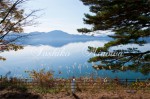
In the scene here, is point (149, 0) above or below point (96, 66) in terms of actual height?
above

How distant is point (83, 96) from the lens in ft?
56.7

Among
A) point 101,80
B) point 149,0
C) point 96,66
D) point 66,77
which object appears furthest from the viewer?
point 66,77

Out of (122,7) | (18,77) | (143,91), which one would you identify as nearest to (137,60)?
(143,91)

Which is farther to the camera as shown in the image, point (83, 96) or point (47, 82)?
point (47, 82)

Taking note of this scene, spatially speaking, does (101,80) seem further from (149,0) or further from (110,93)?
(149,0)

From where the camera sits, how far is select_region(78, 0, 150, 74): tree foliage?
57.4 ft

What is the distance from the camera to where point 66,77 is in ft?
74.2

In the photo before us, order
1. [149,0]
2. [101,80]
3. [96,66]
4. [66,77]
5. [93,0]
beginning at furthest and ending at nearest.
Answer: [66,77] < [101,80] < [96,66] < [93,0] < [149,0]

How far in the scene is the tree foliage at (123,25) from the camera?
57.4 feet

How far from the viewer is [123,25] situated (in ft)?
60.8

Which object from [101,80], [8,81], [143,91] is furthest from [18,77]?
[143,91]

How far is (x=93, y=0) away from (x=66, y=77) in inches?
254

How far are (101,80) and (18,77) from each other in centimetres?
568

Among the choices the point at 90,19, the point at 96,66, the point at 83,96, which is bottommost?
the point at 83,96
